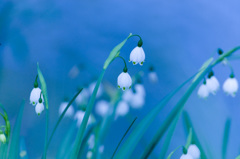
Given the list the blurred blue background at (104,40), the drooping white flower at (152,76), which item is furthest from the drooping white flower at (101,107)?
the drooping white flower at (152,76)

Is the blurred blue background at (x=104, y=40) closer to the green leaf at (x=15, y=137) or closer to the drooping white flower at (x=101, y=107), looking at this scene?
the drooping white flower at (x=101, y=107)

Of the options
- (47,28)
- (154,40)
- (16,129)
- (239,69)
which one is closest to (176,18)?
(154,40)

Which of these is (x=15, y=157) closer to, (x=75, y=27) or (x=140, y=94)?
(x=140, y=94)

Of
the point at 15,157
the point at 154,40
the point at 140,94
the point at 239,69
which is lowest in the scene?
the point at 15,157

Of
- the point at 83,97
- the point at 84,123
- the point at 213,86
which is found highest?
the point at 83,97

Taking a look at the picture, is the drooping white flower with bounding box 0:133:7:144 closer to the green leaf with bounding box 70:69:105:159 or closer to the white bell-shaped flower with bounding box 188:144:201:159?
the green leaf with bounding box 70:69:105:159

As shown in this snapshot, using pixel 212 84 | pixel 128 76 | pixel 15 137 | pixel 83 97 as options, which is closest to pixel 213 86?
pixel 212 84

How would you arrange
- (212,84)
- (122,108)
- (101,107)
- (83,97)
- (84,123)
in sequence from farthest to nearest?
(101,107), (122,108), (83,97), (212,84), (84,123)

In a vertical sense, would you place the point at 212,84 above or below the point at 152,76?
below

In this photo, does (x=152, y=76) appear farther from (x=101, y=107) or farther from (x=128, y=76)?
(x=128, y=76)
